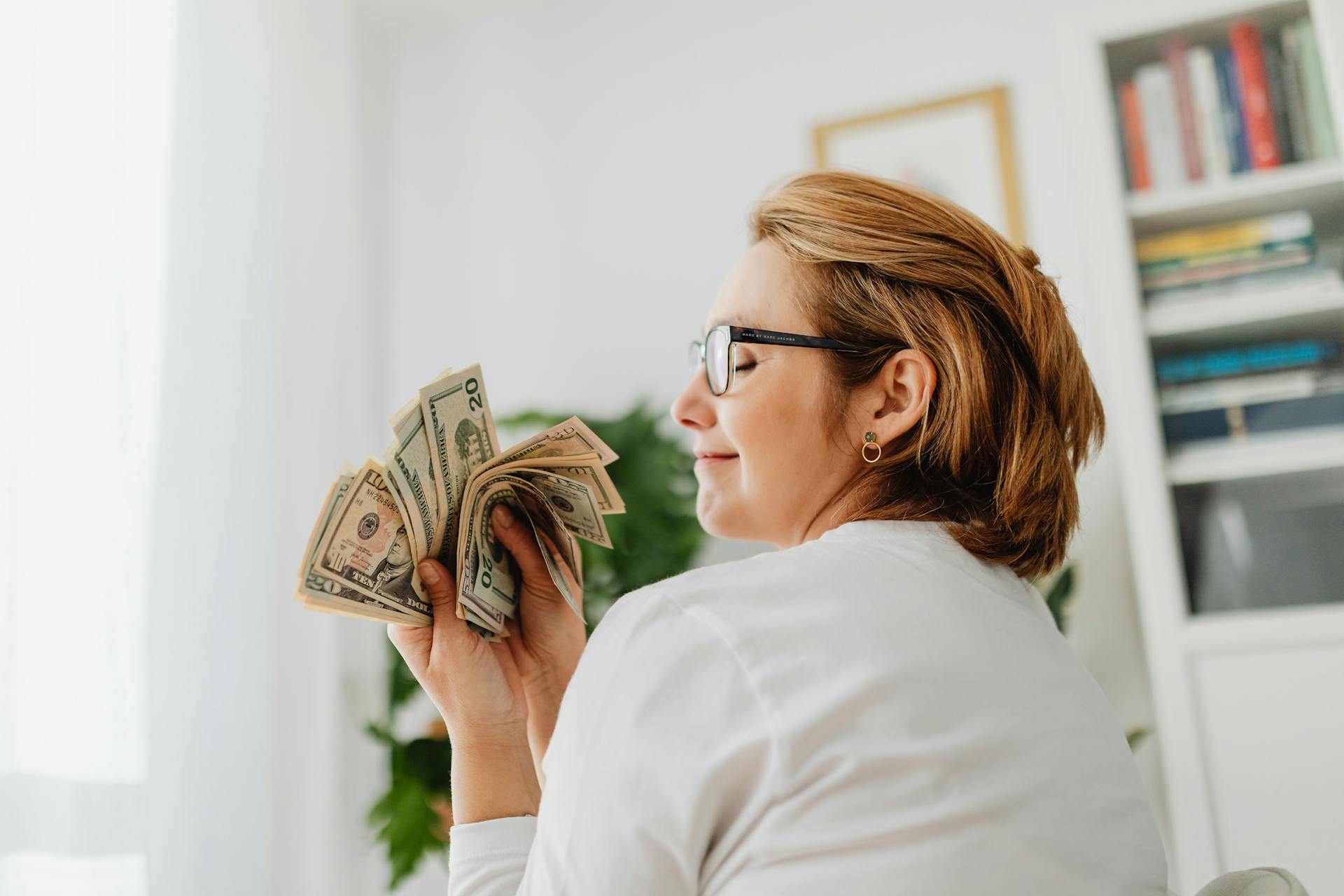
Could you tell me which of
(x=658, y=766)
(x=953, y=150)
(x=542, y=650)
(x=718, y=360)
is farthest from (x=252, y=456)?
(x=953, y=150)

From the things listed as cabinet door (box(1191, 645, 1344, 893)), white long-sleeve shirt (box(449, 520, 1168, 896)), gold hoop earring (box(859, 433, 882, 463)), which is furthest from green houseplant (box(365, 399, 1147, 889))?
white long-sleeve shirt (box(449, 520, 1168, 896))

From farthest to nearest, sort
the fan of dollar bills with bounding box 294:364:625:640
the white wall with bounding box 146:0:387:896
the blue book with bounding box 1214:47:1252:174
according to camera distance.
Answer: the blue book with bounding box 1214:47:1252:174 → the white wall with bounding box 146:0:387:896 → the fan of dollar bills with bounding box 294:364:625:640

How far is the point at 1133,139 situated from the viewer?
189 centimetres

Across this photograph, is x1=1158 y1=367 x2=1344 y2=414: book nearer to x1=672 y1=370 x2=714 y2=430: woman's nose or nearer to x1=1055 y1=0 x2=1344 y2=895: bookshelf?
x1=1055 y1=0 x2=1344 y2=895: bookshelf

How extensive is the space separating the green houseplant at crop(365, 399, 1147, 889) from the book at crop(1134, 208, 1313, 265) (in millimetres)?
624

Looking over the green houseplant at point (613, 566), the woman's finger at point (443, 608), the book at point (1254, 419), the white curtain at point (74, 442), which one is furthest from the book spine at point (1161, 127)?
the white curtain at point (74, 442)

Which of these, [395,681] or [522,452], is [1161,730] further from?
[395,681]

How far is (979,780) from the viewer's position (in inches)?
26.8

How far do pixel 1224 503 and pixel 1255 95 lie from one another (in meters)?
0.74

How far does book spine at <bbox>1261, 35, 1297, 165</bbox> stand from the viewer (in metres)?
1.80

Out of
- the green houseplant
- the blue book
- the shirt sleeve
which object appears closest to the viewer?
the shirt sleeve

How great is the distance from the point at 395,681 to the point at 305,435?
556mm

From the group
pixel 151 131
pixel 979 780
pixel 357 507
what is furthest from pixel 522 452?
pixel 151 131

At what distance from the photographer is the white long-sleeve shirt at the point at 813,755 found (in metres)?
0.64
